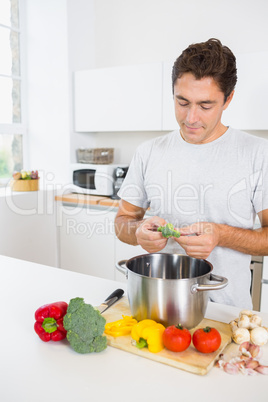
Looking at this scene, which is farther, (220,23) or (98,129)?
(98,129)

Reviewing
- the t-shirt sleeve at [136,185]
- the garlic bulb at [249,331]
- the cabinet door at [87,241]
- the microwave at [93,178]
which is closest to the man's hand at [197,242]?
the garlic bulb at [249,331]

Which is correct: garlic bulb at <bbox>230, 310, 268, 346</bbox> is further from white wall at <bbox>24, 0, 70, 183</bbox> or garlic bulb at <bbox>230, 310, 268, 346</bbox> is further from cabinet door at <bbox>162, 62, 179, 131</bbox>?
white wall at <bbox>24, 0, 70, 183</bbox>

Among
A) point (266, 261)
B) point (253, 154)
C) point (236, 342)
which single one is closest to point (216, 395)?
point (236, 342)

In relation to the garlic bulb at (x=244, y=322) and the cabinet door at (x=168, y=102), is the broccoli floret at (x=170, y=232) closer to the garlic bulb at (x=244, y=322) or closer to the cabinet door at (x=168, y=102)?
the garlic bulb at (x=244, y=322)

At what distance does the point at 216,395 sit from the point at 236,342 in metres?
0.20

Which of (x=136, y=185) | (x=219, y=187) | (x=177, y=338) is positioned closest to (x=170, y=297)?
(x=177, y=338)

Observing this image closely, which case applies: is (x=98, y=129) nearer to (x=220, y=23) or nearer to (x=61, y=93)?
(x=61, y=93)

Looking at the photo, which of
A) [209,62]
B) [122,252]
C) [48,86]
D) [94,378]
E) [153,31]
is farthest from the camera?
[48,86]

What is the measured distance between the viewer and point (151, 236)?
3.79ft

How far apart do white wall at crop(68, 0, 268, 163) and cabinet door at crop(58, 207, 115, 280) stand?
1.93 ft

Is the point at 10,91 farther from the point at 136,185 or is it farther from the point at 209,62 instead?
the point at 209,62

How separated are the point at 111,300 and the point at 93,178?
2.04 metres

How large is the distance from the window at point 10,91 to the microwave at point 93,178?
27.1 inches

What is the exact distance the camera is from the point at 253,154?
4.56ft
